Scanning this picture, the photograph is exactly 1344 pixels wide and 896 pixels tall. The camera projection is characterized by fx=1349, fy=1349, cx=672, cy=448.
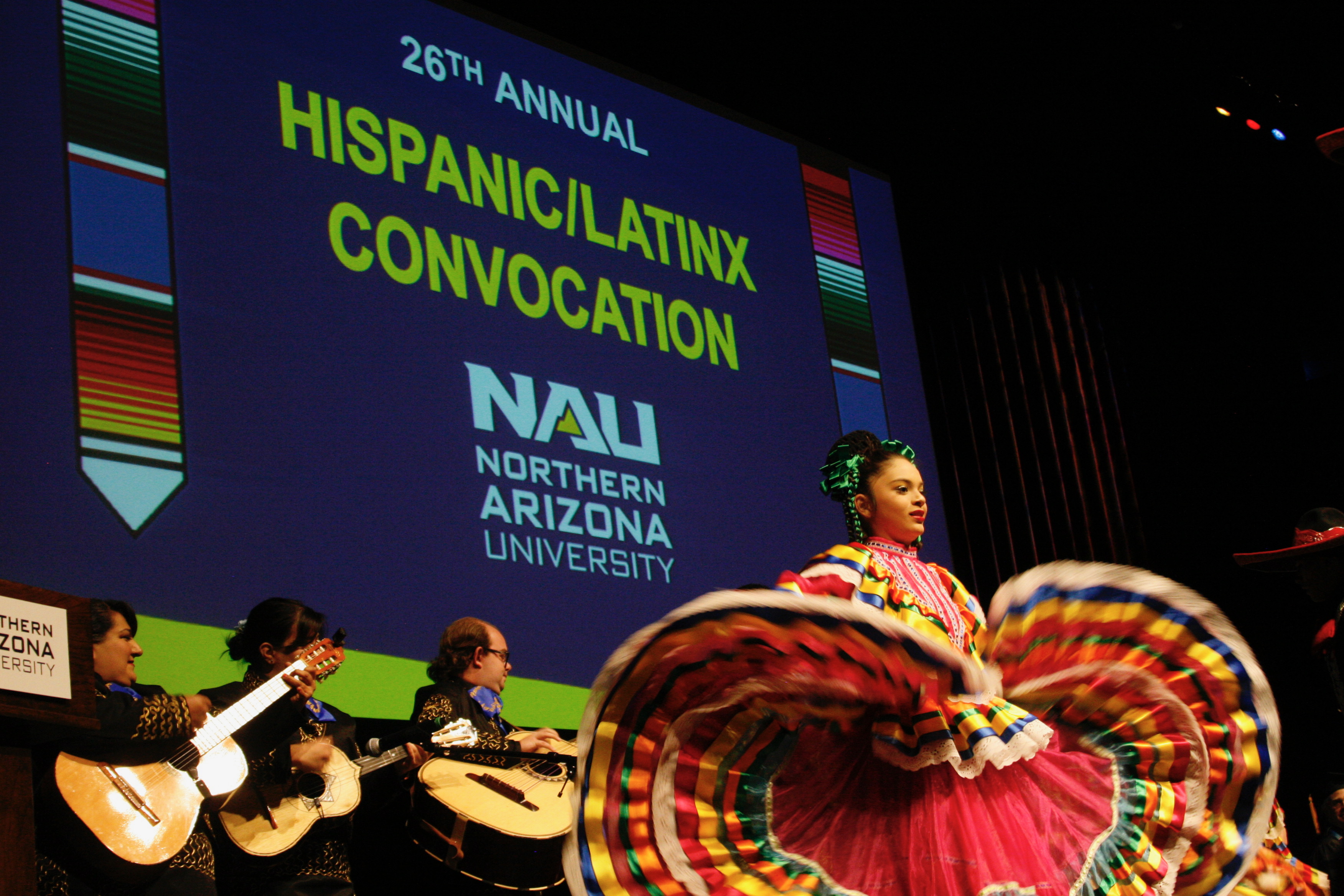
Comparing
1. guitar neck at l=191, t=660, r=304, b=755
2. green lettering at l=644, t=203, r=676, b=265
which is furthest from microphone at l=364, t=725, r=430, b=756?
green lettering at l=644, t=203, r=676, b=265

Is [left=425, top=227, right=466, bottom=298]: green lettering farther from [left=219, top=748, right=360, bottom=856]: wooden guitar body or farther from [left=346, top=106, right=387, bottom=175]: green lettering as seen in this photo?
[left=219, top=748, right=360, bottom=856]: wooden guitar body

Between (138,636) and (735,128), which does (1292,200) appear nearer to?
(735,128)

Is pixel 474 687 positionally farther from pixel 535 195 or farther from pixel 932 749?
pixel 932 749

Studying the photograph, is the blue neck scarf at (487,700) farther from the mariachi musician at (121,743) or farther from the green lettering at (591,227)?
the green lettering at (591,227)

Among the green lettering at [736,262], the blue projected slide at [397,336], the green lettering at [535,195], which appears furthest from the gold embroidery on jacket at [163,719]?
the green lettering at [736,262]

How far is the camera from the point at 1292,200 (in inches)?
254

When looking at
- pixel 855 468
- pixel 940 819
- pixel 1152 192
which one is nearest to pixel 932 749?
pixel 940 819

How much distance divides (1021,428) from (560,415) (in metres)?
3.17

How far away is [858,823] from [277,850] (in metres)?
1.59

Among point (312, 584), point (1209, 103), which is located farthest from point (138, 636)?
point (1209, 103)

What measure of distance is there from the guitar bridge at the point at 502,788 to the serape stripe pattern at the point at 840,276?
8.43 feet

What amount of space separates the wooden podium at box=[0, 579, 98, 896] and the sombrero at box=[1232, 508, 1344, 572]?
2796mm

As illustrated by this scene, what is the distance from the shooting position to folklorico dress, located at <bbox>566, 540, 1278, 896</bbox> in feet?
6.90

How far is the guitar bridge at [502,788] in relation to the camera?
12.3 ft
